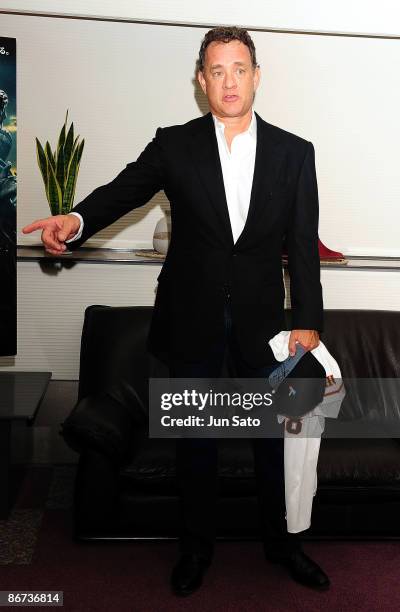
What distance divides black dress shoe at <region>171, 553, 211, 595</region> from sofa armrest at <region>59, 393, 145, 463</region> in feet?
1.52

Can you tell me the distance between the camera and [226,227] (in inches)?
90.6

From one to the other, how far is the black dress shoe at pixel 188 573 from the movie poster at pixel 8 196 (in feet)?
4.50

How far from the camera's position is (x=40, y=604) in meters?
2.36

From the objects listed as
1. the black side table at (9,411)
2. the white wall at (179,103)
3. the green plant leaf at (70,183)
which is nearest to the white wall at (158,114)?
the white wall at (179,103)

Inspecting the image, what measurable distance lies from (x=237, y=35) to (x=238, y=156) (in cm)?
37

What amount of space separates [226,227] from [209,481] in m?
0.86

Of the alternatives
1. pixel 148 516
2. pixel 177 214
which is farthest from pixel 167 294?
pixel 148 516

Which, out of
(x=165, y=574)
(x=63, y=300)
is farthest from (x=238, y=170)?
(x=63, y=300)

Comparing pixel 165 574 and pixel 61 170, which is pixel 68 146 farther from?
pixel 165 574

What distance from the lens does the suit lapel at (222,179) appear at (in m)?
2.29

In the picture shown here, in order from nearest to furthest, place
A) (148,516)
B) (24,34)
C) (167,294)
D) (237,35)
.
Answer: (237,35)
(167,294)
(148,516)
(24,34)

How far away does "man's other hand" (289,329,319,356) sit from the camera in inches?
94.2

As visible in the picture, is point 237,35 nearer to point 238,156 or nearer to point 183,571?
point 238,156

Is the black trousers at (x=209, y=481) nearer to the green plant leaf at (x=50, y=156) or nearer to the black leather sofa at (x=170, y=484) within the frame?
the black leather sofa at (x=170, y=484)
